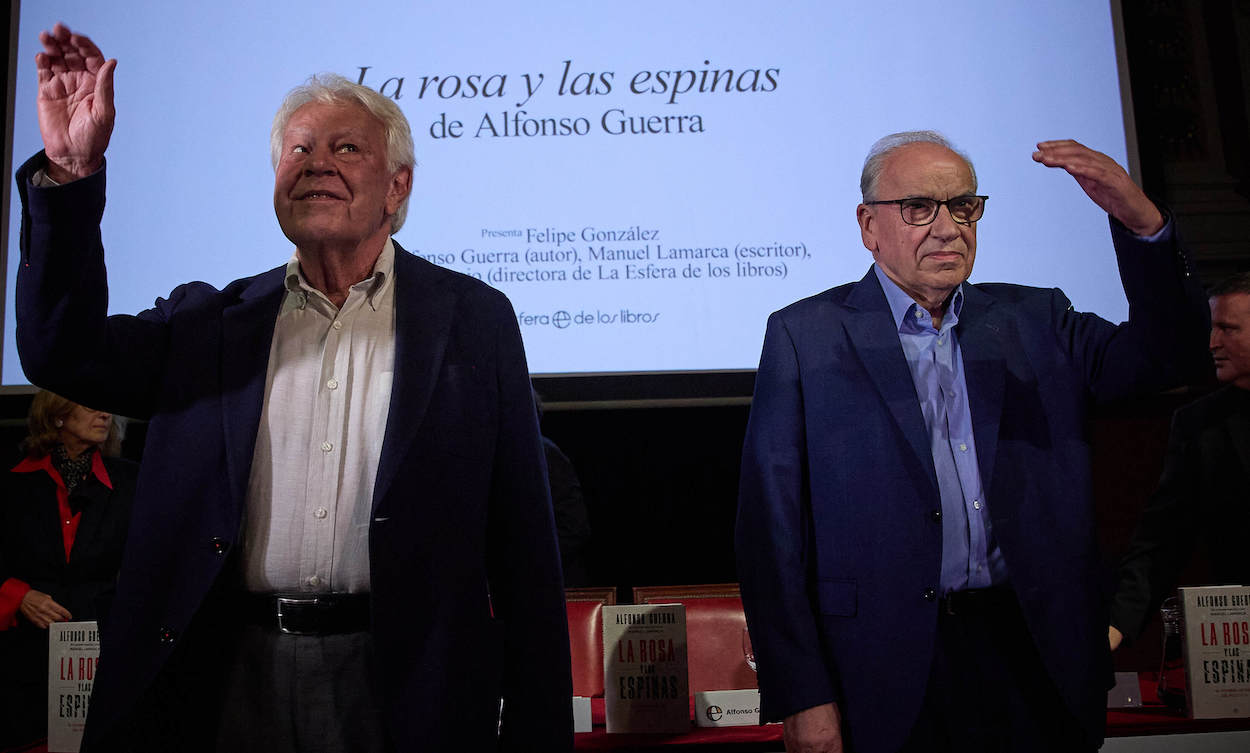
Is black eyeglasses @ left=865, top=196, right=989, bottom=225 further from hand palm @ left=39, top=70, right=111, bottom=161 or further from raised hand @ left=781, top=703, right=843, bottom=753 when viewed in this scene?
hand palm @ left=39, top=70, right=111, bottom=161

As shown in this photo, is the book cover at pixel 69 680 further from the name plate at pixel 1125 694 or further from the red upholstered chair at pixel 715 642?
the name plate at pixel 1125 694

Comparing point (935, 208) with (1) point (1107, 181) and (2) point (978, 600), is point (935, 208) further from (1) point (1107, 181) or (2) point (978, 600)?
(2) point (978, 600)

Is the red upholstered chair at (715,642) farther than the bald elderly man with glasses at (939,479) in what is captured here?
Yes

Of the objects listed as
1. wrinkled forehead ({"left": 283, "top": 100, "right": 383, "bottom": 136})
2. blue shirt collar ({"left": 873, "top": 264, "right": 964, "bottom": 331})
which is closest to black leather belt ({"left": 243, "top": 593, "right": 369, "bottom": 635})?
wrinkled forehead ({"left": 283, "top": 100, "right": 383, "bottom": 136})

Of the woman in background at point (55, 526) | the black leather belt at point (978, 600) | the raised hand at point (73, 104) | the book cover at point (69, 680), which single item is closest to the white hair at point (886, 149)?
the black leather belt at point (978, 600)

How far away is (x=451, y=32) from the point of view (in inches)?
139

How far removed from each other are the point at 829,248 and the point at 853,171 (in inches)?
11.7

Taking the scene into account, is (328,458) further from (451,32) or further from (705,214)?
(451,32)

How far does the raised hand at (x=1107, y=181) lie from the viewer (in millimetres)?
1555

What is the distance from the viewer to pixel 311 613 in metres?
1.36

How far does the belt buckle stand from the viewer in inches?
53.5

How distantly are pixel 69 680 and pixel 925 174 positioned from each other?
1919 millimetres

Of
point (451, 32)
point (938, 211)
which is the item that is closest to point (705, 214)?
point (451, 32)

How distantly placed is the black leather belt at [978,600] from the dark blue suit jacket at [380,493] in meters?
0.64
